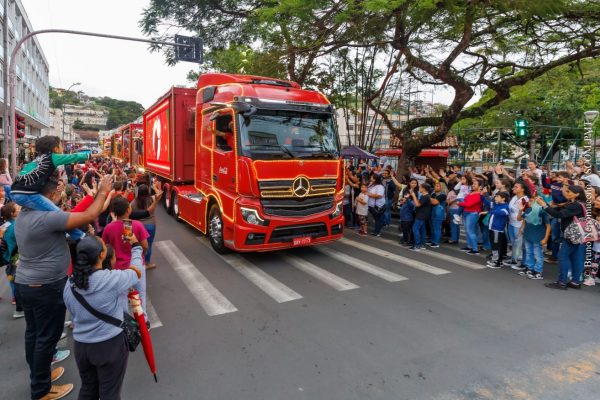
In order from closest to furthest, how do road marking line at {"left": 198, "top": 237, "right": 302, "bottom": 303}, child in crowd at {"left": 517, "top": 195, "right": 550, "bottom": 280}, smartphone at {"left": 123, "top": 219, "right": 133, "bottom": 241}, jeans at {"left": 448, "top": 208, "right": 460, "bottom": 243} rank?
1. smartphone at {"left": 123, "top": 219, "right": 133, "bottom": 241}
2. road marking line at {"left": 198, "top": 237, "right": 302, "bottom": 303}
3. child in crowd at {"left": 517, "top": 195, "right": 550, "bottom": 280}
4. jeans at {"left": 448, "top": 208, "right": 460, "bottom": 243}

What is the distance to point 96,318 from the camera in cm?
263

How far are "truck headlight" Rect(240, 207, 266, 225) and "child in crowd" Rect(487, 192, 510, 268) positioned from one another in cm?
466

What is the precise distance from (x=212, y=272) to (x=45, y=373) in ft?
12.5

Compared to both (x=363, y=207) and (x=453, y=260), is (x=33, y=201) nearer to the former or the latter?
(x=453, y=260)

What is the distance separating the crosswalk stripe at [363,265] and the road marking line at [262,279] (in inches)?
70.4

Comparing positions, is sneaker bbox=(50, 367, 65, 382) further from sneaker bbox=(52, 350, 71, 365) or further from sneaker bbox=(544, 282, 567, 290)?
sneaker bbox=(544, 282, 567, 290)

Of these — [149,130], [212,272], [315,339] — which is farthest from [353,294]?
[149,130]

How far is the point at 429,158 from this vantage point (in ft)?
68.5

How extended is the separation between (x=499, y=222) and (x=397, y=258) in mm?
2152

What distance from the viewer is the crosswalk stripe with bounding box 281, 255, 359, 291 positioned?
253 inches

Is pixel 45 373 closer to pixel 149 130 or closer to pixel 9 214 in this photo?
pixel 9 214

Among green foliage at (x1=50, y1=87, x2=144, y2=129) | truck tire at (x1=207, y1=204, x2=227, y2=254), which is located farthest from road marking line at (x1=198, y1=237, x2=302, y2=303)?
green foliage at (x1=50, y1=87, x2=144, y2=129)

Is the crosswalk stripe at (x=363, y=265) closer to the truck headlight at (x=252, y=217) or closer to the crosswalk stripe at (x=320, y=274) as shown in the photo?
the crosswalk stripe at (x=320, y=274)

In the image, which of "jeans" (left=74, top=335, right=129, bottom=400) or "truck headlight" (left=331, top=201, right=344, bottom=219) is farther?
"truck headlight" (left=331, top=201, right=344, bottom=219)
